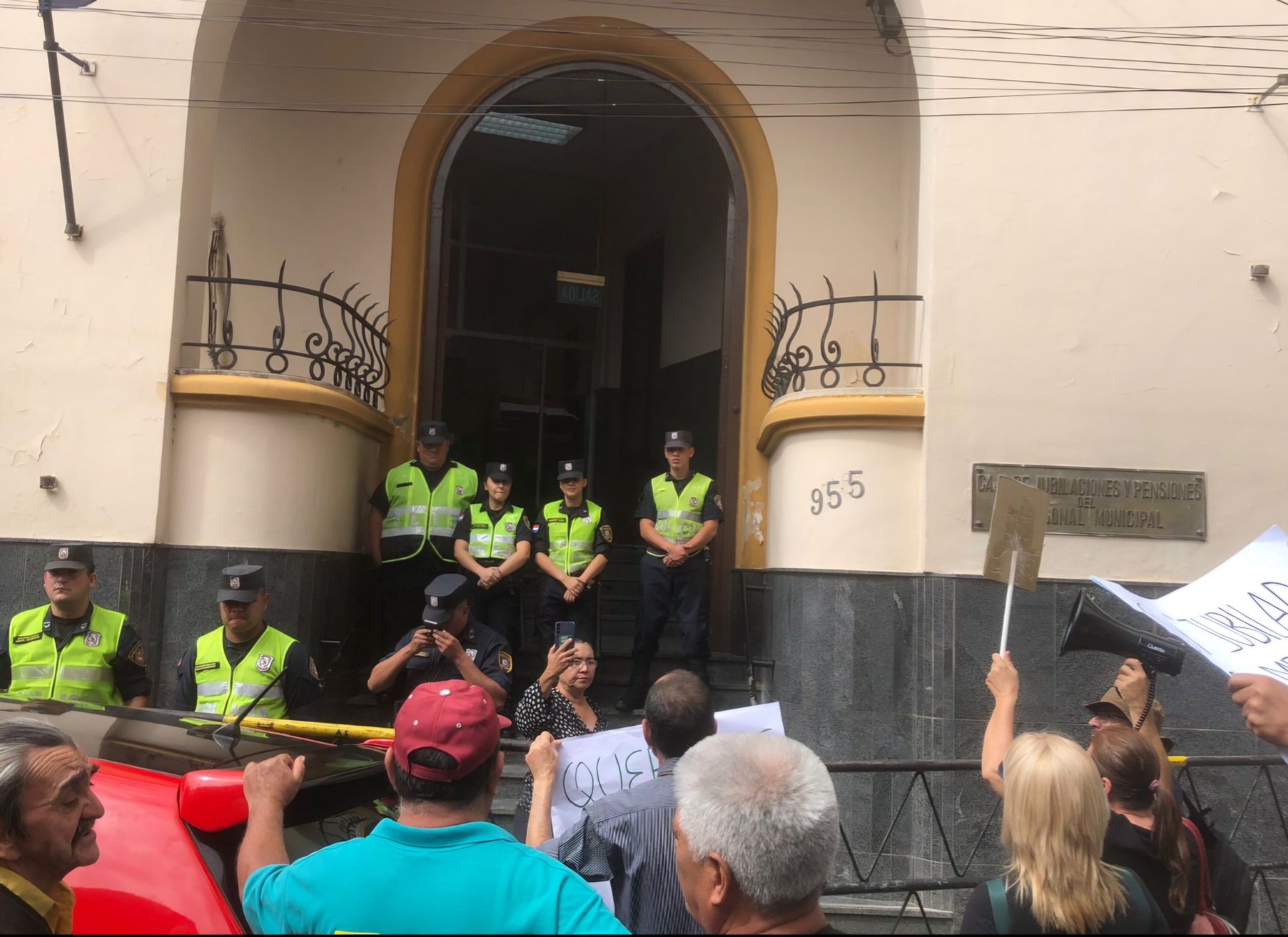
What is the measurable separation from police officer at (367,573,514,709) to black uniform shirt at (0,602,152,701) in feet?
3.66

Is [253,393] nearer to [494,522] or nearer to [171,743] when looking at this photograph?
[494,522]

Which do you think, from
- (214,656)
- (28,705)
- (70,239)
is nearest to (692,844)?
(28,705)

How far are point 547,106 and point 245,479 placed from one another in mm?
4498

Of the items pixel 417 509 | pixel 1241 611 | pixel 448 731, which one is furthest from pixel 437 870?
pixel 417 509

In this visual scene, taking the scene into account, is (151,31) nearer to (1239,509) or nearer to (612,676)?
(612,676)

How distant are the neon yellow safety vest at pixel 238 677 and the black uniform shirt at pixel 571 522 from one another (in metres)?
2.56

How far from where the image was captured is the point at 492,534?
7262 millimetres

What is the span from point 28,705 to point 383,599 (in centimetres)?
445

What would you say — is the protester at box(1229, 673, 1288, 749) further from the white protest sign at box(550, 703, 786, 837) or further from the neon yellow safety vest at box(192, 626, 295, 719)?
the neon yellow safety vest at box(192, 626, 295, 719)

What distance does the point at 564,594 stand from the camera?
7.10 meters

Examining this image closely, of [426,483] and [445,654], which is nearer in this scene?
[445,654]

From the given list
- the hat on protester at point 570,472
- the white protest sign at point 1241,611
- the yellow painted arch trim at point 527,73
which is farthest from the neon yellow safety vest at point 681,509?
the white protest sign at point 1241,611

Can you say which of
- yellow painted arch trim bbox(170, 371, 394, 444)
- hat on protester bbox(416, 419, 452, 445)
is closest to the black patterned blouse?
yellow painted arch trim bbox(170, 371, 394, 444)

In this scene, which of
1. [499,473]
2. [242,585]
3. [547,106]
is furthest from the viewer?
[547,106]
